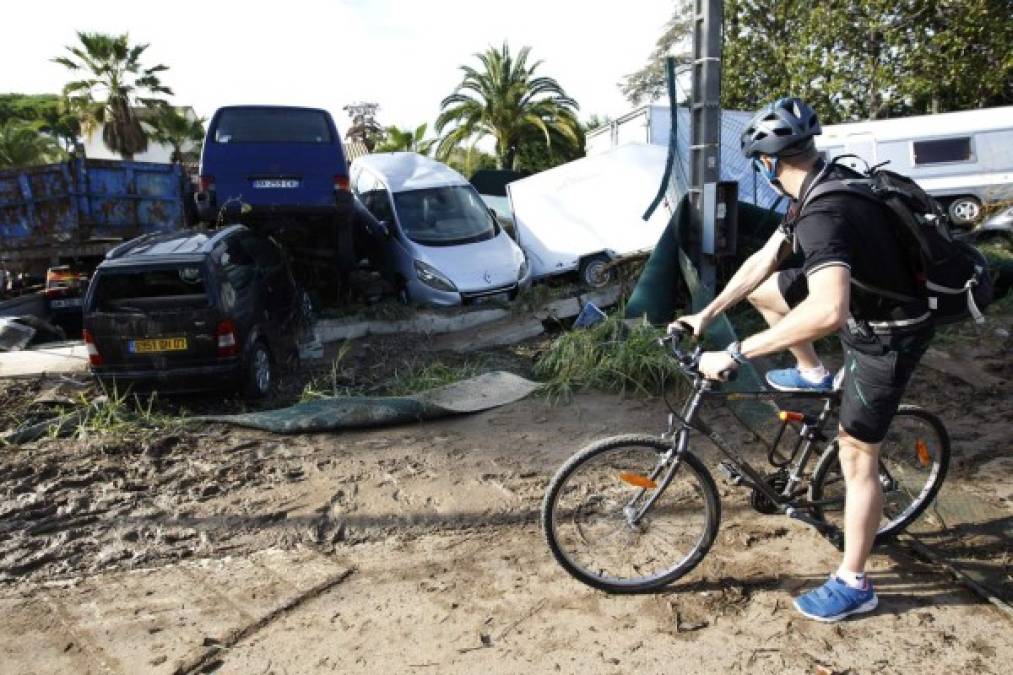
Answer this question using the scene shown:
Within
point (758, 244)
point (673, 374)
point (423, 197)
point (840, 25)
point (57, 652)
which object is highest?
point (840, 25)

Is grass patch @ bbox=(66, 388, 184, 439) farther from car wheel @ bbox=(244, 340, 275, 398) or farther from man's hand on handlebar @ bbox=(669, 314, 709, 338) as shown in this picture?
man's hand on handlebar @ bbox=(669, 314, 709, 338)

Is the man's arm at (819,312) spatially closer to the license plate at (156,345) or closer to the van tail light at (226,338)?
the van tail light at (226,338)

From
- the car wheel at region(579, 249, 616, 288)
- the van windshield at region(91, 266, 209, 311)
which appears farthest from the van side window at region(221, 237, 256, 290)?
the car wheel at region(579, 249, 616, 288)

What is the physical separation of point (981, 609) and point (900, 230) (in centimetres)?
165

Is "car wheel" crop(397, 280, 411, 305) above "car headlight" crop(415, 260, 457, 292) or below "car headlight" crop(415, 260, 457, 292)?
below

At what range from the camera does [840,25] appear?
19609 millimetres

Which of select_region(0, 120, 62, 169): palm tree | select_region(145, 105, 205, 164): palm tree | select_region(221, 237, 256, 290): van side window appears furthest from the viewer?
select_region(145, 105, 205, 164): palm tree

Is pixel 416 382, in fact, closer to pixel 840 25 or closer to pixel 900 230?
pixel 900 230

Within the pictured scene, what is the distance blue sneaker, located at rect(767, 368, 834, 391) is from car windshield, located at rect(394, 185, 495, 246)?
7082 mm

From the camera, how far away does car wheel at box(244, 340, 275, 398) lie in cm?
667

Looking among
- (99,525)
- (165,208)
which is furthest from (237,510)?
(165,208)

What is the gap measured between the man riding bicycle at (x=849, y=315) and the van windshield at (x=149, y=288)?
15.9 feet

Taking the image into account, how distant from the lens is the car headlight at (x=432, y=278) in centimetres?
934

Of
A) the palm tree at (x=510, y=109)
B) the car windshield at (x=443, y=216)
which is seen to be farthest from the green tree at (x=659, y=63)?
the car windshield at (x=443, y=216)
